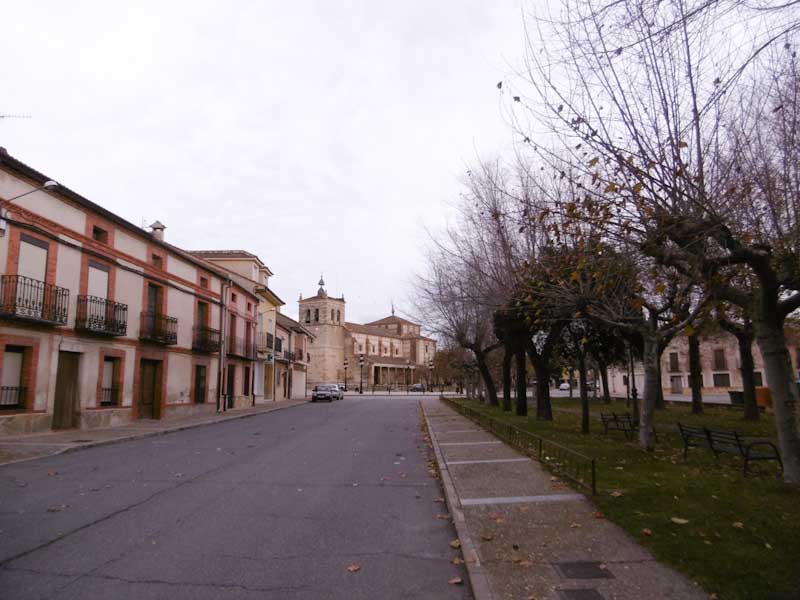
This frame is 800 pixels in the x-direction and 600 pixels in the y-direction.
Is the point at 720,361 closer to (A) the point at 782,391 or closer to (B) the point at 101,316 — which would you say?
(A) the point at 782,391

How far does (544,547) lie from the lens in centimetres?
520

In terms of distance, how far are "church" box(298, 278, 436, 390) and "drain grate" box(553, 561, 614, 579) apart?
69406 mm

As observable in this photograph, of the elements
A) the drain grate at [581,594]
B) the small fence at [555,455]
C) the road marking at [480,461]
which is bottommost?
the drain grate at [581,594]

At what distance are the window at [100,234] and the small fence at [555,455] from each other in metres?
14.6

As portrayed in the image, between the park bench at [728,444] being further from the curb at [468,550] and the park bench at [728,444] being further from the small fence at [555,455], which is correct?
the curb at [468,550]

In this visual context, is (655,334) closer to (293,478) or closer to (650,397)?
(650,397)

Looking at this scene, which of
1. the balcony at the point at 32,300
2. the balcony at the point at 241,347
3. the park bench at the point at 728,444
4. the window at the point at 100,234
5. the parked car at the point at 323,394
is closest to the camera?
the park bench at the point at 728,444

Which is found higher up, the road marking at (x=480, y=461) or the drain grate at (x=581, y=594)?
the road marking at (x=480, y=461)

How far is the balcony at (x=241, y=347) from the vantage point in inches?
1216

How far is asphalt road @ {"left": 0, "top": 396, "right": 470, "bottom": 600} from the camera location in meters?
4.41

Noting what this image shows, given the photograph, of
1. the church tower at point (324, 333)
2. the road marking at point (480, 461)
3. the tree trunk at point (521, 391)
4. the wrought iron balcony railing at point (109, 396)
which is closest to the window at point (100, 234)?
the wrought iron balcony railing at point (109, 396)

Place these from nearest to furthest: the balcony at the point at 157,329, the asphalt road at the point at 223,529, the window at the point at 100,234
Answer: the asphalt road at the point at 223,529 < the window at the point at 100,234 < the balcony at the point at 157,329

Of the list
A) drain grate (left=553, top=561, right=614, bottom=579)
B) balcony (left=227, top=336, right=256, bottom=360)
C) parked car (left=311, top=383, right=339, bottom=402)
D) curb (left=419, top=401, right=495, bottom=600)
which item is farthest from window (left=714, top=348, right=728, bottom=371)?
drain grate (left=553, top=561, right=614, bottom=579)

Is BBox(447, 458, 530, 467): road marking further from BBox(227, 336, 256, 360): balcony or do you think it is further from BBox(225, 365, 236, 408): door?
BBox(225, 365, 236, 408): door
